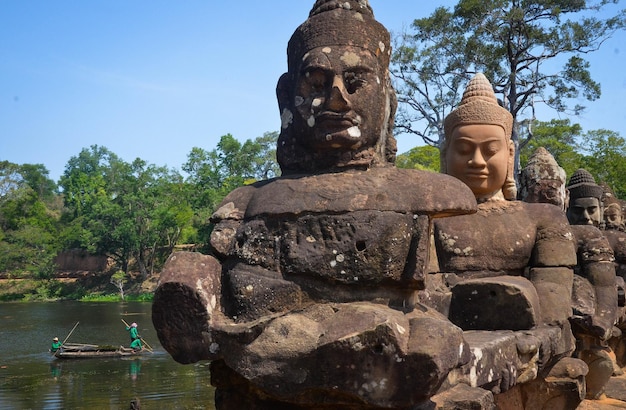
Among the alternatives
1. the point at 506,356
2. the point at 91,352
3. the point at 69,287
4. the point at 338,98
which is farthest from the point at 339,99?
the point at 69,287

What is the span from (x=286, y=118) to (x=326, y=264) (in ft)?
3.23

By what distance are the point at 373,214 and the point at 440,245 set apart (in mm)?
1971

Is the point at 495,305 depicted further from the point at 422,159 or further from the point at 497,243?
the point at 422,159

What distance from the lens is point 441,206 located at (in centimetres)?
361

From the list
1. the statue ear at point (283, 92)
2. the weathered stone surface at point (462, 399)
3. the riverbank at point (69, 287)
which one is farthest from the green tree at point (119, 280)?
the weathered stone surface at point (462, 399)

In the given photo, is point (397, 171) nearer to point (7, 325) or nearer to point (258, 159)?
point (7, 325)

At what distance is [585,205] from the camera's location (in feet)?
29.7

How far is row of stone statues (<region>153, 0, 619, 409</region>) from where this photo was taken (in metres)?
3.13

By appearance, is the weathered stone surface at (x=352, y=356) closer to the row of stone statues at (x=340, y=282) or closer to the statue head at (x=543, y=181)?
the row of stone statues at (x=340, y=282)

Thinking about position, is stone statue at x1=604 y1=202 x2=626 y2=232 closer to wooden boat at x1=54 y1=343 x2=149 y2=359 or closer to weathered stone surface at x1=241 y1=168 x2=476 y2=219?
weathered stone surface at x1=241 y1=168 x2=476 y2=219

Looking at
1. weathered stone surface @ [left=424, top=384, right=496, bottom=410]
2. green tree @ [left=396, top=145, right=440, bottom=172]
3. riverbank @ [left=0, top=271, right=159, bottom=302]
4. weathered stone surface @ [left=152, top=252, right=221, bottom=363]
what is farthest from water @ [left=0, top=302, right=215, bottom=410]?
riverbank @ [left=0, top=271, right=159, bottom=302]

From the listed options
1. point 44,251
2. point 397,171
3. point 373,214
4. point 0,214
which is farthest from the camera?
point 0,214

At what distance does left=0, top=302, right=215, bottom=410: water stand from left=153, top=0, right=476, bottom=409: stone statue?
35.8 ft

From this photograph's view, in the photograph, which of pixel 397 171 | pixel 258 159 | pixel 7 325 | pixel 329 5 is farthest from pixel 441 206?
pixel 258 159
